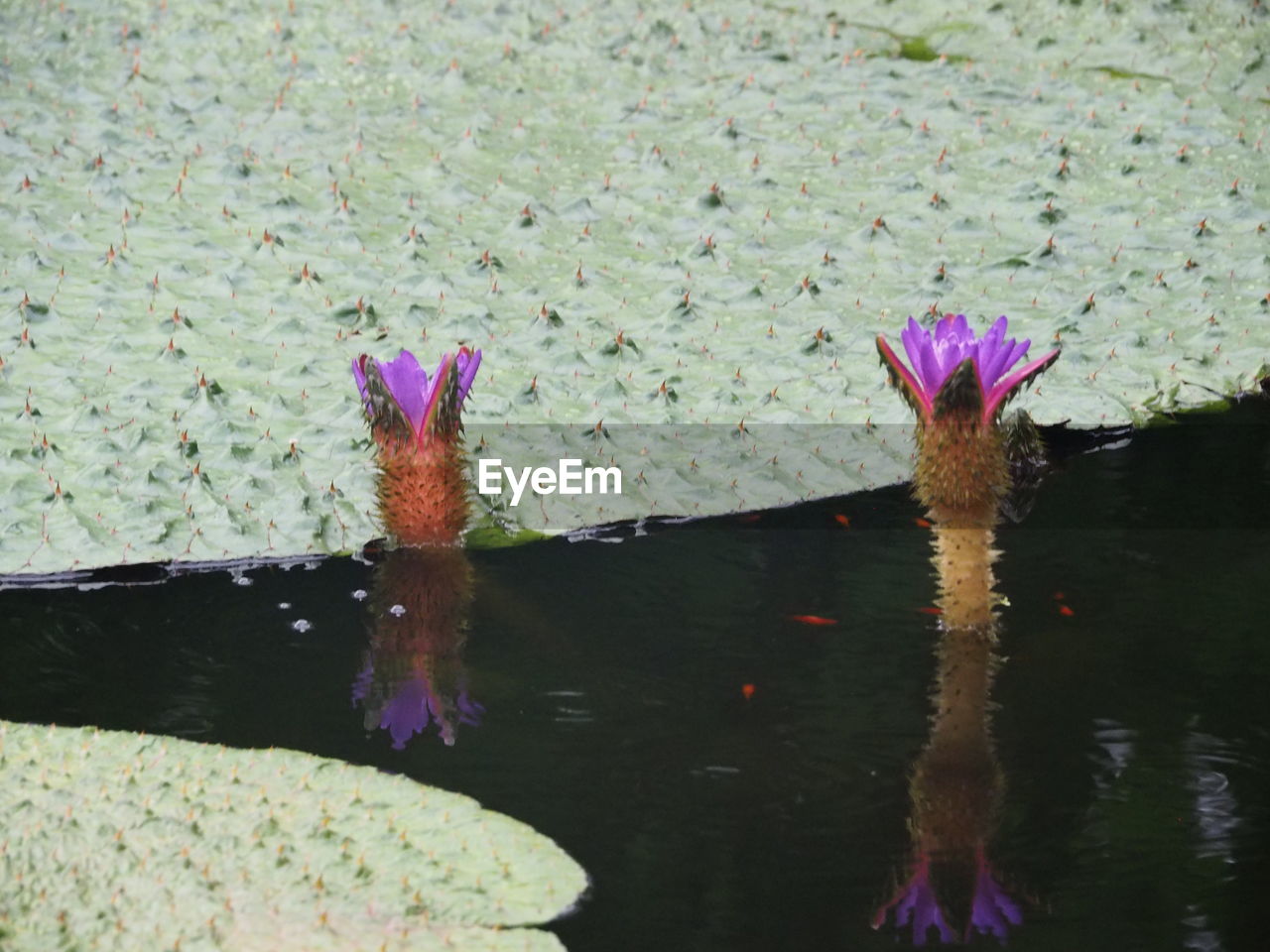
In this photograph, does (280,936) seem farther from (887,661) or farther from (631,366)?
(631,366)

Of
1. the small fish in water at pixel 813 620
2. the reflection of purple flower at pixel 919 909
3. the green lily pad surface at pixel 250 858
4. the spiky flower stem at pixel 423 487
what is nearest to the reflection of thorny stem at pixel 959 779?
the reflection of purple flower at pixel 919 909

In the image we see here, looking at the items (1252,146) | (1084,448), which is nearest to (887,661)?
(1084,448)

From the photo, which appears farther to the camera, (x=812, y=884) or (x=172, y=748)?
(x=172, y=748)

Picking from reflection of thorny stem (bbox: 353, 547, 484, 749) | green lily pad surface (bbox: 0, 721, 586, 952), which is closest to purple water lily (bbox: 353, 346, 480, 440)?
reflection of thorny stem (bbox: 353, 547, 484, 749)

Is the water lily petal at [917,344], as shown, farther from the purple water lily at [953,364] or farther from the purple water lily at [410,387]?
the purple water lily at [410,387]

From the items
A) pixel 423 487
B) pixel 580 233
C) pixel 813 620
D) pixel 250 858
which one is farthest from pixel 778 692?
pixel 580 233

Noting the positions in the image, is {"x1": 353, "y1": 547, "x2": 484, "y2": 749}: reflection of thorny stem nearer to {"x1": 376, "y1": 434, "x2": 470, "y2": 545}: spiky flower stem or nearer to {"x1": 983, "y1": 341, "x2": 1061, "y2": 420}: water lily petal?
{"x1": 376, "y1": 434, "x2": 470, "y2": 545}: spiky flower stem
